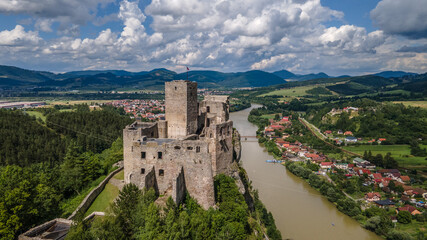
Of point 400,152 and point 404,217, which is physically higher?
point 400,152

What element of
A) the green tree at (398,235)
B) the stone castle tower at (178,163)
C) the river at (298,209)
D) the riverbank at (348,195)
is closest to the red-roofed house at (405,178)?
the riverbank at (348,195)

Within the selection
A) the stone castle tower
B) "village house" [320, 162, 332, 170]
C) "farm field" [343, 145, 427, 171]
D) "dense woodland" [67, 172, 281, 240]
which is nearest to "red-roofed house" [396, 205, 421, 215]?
"village house" [320, 162, 332, 170]

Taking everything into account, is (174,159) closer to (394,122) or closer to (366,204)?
(366,204)

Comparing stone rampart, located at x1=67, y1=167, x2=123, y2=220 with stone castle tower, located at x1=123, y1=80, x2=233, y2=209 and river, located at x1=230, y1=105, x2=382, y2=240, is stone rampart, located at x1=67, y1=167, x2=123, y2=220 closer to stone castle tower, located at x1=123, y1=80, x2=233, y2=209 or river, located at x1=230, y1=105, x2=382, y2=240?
stone castle tower, located at x1=123, y1=80, x2=233, y2=209

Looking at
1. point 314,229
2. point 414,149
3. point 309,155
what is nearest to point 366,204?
point 314,229

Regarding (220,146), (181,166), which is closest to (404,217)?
(220,146)

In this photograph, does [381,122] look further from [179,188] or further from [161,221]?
[161,221]
